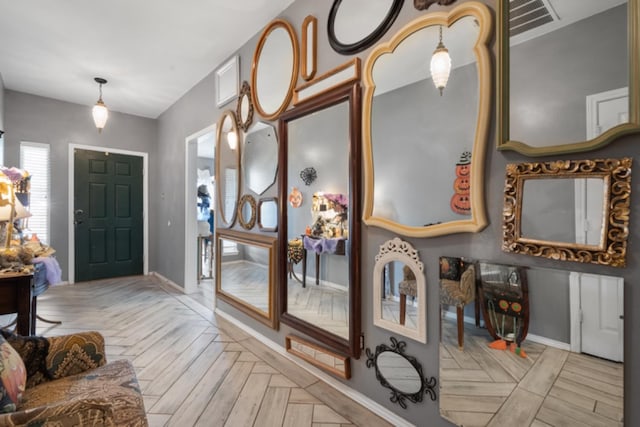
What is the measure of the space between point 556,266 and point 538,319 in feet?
0.73

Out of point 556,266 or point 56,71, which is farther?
point 56,71

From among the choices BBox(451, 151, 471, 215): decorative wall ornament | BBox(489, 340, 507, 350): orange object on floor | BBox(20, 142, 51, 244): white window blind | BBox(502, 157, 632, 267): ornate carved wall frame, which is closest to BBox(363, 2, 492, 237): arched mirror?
BBox(451, 151, 471, 215): decorative wall ornament

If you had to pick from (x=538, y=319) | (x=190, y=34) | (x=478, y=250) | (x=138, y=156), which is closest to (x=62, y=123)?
(x=138, y=156)

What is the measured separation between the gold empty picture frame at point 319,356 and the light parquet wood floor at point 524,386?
25.8 inches

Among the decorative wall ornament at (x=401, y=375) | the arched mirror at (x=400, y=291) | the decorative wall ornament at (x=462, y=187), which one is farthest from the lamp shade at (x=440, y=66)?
the decorative wall ornament at (x=401, y=375)

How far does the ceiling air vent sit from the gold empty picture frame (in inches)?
75.6

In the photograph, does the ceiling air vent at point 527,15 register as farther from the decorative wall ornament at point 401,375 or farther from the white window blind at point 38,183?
the white window blind at point 38,183

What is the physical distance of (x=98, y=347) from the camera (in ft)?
4.71

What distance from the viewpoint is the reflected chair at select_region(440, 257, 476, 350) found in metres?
1.38

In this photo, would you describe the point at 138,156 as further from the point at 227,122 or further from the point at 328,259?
the point at 328,259

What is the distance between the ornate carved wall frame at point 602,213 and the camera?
1023mm

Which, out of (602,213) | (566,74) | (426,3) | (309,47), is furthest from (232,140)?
(602,213)

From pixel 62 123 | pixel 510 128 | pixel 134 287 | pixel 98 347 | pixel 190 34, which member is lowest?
pixel 134 287

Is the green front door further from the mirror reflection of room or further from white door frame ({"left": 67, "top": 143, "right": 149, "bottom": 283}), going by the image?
the mirror reflection of room
